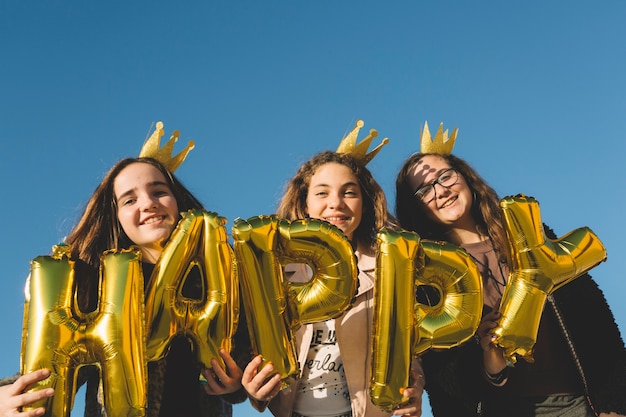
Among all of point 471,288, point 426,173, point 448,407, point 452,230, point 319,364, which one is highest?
point 426,173

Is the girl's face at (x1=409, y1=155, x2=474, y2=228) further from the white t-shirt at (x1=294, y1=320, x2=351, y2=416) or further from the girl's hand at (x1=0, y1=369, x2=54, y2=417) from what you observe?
the girl's hand at (x1=0, y1=369, x2=54, y2=417)

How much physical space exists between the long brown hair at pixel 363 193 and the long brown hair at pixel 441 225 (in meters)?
0.16

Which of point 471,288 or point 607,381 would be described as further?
point 607,381

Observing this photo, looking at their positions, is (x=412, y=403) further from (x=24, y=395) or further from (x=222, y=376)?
(x=24, y=395)

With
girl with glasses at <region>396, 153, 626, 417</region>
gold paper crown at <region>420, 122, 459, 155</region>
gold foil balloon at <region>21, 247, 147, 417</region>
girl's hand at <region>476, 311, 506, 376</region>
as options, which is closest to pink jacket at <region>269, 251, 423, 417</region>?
girl with glasses at <region>396, 153, 626, 417</region>

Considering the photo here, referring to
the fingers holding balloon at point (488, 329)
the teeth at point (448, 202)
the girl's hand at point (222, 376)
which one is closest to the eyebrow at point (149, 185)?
the girl's hand at point (222, 376)

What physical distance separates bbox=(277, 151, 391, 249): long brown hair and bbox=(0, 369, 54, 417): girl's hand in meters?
2.10

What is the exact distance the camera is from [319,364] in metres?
4.02

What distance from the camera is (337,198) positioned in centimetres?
433

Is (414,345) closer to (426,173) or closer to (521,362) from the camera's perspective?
(521,362)

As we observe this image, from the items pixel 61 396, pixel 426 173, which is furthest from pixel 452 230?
pixel 61 396

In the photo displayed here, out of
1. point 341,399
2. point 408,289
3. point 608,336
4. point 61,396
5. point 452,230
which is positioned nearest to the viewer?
point 61,396

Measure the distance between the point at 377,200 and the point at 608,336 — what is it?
1752 mm

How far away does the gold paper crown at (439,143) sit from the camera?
511 cm
